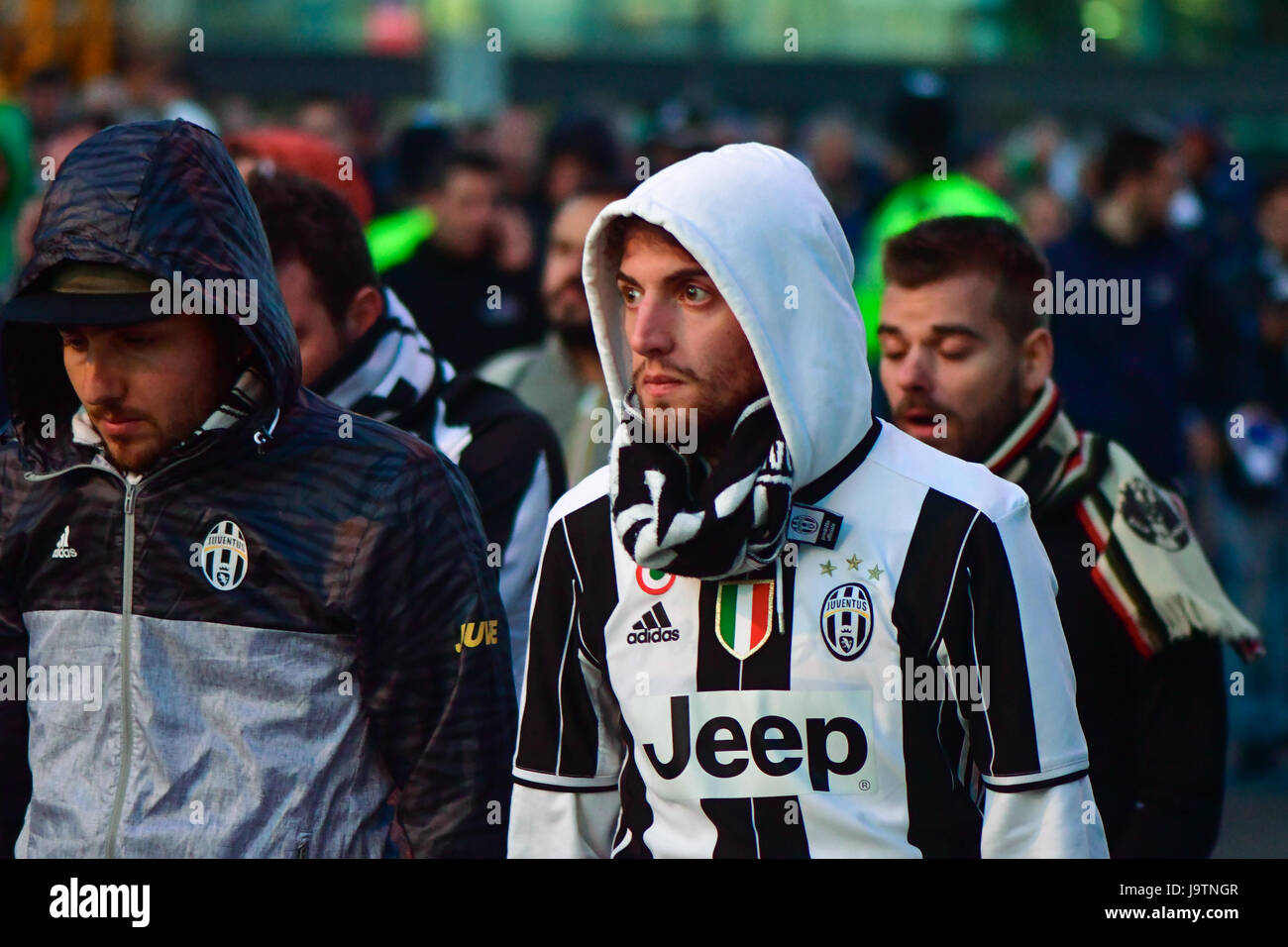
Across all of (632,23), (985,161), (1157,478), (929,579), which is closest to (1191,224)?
(985,161)

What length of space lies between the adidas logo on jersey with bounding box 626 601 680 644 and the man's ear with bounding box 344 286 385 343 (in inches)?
65.3

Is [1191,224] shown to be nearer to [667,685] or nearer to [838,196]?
[838,196]

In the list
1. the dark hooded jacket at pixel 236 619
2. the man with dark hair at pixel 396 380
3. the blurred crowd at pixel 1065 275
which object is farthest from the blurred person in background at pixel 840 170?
the dark hooded jacket at pixel 236 619

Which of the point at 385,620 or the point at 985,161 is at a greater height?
the point at 985,161

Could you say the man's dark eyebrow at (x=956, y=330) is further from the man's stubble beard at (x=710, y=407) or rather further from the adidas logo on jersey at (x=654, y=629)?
the adidas logo on jersey at (x=654, y=629)

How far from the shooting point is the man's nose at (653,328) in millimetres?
3113

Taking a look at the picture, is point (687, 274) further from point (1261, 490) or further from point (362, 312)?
point (1261, 490)

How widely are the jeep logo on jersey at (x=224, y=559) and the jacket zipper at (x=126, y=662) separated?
128 millimetres

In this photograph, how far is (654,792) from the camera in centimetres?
306

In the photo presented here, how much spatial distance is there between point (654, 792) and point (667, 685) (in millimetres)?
175

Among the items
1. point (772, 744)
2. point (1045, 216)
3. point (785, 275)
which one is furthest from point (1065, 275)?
point (772, 744)

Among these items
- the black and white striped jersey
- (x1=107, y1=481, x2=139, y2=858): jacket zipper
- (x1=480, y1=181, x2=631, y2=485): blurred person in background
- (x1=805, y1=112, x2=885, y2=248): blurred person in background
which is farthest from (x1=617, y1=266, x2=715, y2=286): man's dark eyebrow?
(x1=805, y1=112, x2=885, y2=248): blurred person in background

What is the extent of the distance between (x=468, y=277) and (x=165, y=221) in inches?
211

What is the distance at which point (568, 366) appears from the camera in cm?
609
